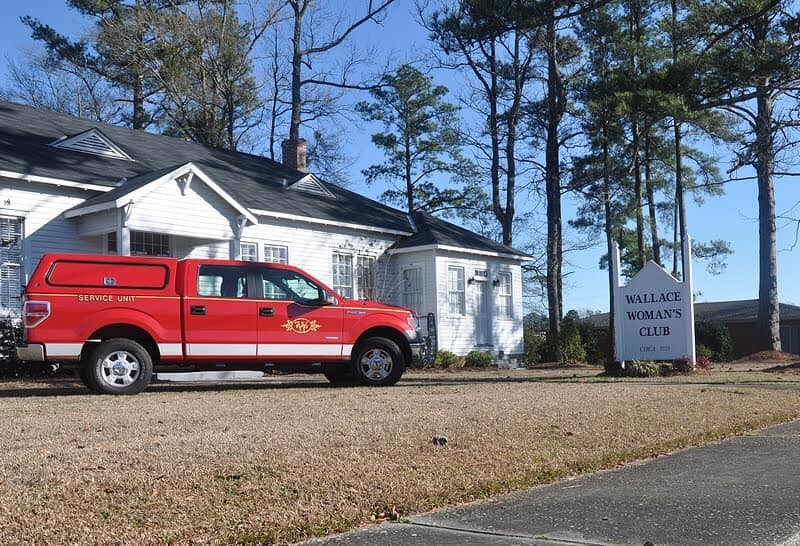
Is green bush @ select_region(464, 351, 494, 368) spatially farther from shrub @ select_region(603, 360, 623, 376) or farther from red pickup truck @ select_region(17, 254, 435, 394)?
red pickup truck @ select_region(17, 254, 435, 394)

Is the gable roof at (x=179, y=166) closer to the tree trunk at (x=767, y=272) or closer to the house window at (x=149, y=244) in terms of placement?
the house window at (x=149, y=244)

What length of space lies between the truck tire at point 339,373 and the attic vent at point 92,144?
9682mm

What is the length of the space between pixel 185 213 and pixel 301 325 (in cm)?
674

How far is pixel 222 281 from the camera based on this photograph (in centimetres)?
1290

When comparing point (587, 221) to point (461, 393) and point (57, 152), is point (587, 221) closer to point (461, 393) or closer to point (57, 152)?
point (57, 152)

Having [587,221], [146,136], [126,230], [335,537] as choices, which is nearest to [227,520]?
[335,537]

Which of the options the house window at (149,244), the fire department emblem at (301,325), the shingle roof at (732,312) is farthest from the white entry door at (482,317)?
the shingle roof at (732,312)

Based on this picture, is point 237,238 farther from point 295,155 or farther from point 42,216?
point 295,155

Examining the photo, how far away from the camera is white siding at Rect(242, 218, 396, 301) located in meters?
22.1

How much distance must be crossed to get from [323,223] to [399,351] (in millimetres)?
9737

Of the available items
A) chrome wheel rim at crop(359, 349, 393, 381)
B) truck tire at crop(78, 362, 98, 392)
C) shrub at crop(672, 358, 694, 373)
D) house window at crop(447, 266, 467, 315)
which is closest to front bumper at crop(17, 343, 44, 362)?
truck tire at crop(78, 362, 98, 392)

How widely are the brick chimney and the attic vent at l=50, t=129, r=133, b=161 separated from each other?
28.3 feet

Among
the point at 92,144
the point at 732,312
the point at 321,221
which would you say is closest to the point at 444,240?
the point at 321,221

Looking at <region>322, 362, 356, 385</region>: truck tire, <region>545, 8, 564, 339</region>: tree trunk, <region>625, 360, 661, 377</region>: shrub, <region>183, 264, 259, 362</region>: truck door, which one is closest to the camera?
<region>183, 264, 259, 362</region>: truck door
